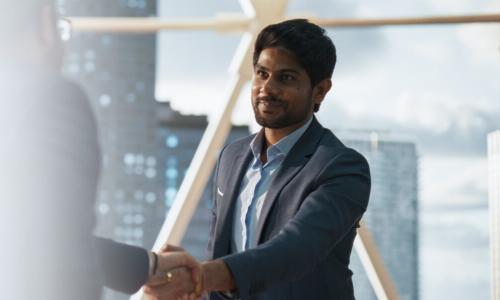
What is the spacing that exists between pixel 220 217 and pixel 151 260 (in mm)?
286

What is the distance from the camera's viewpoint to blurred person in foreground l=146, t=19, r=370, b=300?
1.99m

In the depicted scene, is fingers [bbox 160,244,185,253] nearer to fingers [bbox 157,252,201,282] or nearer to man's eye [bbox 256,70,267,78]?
fingers [bbox 157,252,201,282]

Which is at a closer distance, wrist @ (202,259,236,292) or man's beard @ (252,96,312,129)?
wrist @ (202,259,236,292)

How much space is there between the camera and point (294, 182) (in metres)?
2.07

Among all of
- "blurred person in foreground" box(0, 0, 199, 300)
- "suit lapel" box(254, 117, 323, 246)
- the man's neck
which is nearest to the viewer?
"blurred person in foreground" box(0, 0, 199, 300)

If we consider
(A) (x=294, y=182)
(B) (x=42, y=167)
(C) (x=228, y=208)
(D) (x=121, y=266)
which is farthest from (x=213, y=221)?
(B) (x=42, y=167)

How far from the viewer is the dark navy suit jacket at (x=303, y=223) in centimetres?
191

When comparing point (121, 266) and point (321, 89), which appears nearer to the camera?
point (121, 266)

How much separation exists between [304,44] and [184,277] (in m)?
0.52

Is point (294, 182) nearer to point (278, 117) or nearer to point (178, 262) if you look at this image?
point (278, 117)

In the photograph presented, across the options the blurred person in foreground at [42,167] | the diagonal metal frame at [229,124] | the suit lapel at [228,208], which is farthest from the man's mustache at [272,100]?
the diagonal metal frame at [229,124]

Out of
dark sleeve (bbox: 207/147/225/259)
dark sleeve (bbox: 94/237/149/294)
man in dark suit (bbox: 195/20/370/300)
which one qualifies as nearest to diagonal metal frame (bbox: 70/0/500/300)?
dark sleeve (bbox: 207/147/225/259)

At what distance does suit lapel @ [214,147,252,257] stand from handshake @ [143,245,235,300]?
107mm

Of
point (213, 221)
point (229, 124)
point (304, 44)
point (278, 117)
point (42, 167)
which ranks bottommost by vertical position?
point (229, 124)
